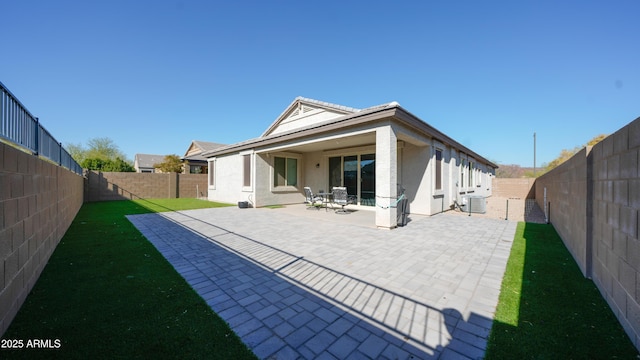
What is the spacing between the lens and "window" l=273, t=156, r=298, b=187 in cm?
1272

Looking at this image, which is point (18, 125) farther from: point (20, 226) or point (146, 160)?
point (146, 160)

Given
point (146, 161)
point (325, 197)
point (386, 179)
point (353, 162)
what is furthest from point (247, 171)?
point (146, 161)

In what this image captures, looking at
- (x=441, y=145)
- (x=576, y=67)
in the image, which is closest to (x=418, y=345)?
(x=441, y=145)

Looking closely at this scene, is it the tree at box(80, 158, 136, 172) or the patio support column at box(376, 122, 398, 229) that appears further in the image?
the tree at box(80, 158, 136, 172)

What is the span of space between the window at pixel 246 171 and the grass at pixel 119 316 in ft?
28.4

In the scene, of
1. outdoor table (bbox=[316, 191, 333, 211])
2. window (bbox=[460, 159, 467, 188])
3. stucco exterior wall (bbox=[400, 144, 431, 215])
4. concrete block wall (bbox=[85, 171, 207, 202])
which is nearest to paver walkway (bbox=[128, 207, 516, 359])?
stucco exterior wall (bbox=[400, 144, 431, 215])

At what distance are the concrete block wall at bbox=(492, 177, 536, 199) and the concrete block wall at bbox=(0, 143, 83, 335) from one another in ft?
82.6

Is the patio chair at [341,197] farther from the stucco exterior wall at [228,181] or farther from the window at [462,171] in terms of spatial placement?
the window at [462,171]

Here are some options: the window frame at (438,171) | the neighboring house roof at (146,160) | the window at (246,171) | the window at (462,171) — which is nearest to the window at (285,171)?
the window at (246,171)

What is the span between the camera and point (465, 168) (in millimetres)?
14242

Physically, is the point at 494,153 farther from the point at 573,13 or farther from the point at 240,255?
the point at 240,255

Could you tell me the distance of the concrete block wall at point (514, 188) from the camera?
18891 millimetres

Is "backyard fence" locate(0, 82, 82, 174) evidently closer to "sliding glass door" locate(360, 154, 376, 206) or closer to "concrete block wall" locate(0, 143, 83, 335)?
"concrete block wall" locate(0, 143, 83, 335)

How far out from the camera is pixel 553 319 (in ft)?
7.60
